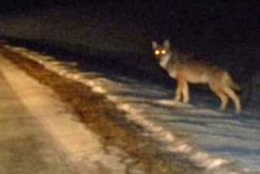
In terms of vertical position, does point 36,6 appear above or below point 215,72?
below

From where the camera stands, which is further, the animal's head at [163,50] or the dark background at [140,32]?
the dark background at [140,32]

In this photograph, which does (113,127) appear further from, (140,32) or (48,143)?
(140,32)

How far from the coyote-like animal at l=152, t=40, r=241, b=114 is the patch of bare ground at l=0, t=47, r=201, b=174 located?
4.28 ft

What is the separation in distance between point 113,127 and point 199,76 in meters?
2.87

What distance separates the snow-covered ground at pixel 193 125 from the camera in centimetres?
1006

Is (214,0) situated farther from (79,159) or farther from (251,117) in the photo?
(79,159)

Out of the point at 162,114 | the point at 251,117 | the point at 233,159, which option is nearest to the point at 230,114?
the point at 251,117

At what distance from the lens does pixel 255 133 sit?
12695 millimetres

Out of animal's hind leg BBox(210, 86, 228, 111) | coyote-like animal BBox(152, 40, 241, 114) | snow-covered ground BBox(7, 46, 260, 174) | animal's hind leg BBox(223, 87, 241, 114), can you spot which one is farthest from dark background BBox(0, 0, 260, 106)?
animal's hind leg BBox(223, 87, 241, 114)

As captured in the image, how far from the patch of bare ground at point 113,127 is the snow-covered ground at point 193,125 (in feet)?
0.51

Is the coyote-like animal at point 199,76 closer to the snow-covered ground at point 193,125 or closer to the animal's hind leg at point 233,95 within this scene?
the animal's hind leg at point 233,95

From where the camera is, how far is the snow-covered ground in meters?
10.1

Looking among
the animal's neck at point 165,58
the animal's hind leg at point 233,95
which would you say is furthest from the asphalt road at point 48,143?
the animal's hind leg at point 233,95

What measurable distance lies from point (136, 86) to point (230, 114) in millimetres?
3306
